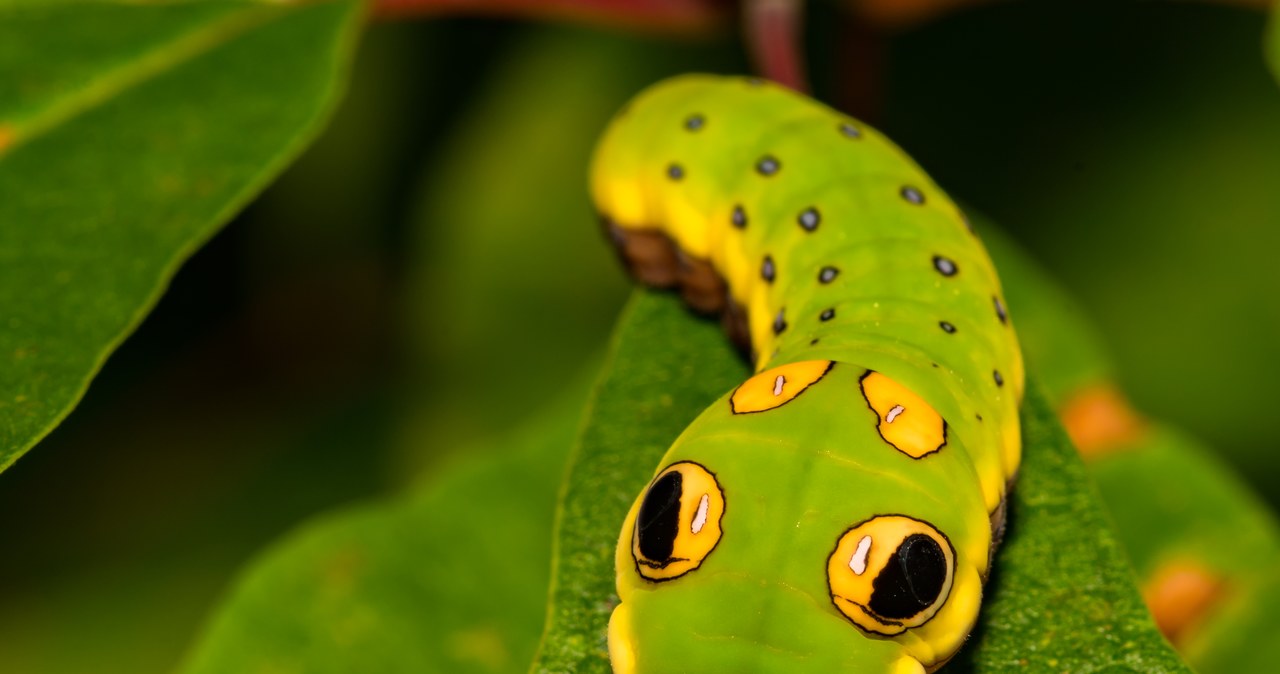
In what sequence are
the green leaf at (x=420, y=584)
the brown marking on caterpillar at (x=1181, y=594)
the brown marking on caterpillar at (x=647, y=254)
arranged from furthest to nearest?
1. the brown marking on caterpillar at (x=1181, y=594)
2. the green leaf at (x=420, y=584)
3. the brown marking on caterpillar at (x=647, y=254)

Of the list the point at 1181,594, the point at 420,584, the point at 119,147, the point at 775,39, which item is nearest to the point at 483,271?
the point at 420,584

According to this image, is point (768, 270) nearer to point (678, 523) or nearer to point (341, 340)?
point (678, 523)

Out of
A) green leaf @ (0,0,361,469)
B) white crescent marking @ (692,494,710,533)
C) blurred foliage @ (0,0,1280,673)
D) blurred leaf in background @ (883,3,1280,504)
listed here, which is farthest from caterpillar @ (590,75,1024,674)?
blurred leaf in background @ (883,3,1280,504)

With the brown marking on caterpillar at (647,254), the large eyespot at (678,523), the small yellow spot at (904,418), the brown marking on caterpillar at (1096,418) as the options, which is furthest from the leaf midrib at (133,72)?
the brown marking on caterpillar at (1096,418)

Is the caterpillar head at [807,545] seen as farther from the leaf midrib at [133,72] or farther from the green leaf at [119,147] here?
the leaf midrib at [133,72]

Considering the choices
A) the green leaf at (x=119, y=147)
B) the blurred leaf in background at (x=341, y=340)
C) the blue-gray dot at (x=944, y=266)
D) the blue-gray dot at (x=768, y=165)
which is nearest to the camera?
the green leaf at (x=119, y=147)

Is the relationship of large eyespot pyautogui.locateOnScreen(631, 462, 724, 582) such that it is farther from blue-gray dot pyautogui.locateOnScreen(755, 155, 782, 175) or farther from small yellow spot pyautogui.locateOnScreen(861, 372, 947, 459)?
blue-gray dot pyautogui.locateOnScreen(755, 155, 782, 175)

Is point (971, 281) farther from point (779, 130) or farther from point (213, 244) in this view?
point (213, 244)

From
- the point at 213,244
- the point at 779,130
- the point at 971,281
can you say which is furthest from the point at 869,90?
the point at 213,244
